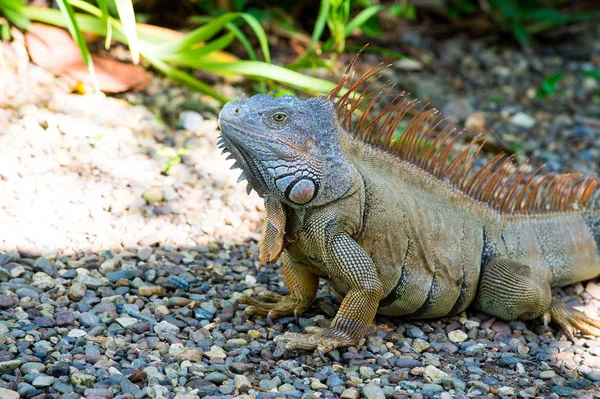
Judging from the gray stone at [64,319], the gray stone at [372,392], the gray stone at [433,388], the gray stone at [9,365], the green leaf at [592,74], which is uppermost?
the green leaf at [592,74]

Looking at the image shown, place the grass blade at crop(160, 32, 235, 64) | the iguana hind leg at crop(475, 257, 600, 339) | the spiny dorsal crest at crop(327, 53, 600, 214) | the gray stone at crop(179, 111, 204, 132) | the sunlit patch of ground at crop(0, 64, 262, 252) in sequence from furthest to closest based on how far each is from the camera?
the gray stone at crop(179, 111, 204, 132) < the grass blade at crop(160, 32, 235, 64) < the sunlit patch of ground at crop(0, 64, 262, 252) < the iguana hind leg at crop(475, 257, 600, 339) < the spiny dorsal crest at crop(327, 53, 600, 214)

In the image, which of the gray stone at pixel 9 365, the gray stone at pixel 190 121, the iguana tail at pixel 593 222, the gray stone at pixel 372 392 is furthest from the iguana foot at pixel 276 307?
the gray stone at pixel 190 121

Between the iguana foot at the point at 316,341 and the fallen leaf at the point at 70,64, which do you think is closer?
the iguana foot at the point at 316,341

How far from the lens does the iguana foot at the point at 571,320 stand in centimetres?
582

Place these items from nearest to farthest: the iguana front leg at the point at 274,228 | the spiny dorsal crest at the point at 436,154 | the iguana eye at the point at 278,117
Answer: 1. the iguana eye at the point at 278,117
2. the iguana front leg at the point at 274,228
3. the spiny dorsal crest at the point at 436,154

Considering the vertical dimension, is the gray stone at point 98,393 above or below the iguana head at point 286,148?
below

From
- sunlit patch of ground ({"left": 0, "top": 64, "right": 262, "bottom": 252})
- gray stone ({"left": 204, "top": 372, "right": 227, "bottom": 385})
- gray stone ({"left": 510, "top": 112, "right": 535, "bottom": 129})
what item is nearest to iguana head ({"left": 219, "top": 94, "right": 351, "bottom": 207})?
gray stone ({"left": 204, "top": 372, "right": 227, "bottom": 385})

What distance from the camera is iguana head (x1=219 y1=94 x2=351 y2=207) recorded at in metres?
4.84

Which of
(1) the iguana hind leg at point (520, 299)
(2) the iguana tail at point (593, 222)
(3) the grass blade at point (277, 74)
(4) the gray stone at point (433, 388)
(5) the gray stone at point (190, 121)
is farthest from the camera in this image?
(5) the gray stone at point (190, 121)

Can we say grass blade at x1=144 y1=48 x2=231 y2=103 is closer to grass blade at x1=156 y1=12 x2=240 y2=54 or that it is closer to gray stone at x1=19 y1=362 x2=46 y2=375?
grass blade at x1=156 y1=12 x2=240 y2=54

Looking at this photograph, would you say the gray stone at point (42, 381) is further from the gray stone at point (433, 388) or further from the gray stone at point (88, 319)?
the gray stone at point (433, 388)

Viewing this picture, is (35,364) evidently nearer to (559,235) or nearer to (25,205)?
(25,205)

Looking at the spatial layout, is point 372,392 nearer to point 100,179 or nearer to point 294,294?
point 294,294

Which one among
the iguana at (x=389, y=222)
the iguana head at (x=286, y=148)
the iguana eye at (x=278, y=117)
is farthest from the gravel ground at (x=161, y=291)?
the iguana eye at (x=278, y=117)
